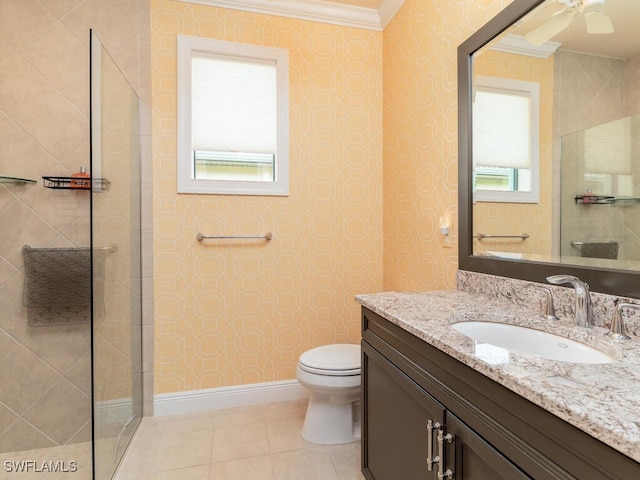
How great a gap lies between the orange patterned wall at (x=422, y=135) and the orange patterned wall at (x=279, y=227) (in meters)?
0.16

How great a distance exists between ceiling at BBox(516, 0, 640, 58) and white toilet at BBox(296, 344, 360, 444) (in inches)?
61.7

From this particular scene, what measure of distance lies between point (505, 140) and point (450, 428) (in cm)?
114

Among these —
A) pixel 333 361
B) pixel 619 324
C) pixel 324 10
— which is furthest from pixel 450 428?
pixel 324 10

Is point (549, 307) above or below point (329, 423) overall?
above

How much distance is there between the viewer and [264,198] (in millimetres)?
2293

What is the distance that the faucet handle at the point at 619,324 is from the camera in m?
0.91

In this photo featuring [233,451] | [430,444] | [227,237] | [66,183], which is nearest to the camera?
[430,444]

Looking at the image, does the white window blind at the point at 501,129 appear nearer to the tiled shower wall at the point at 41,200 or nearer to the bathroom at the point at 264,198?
the bathroom at the point at 264,198

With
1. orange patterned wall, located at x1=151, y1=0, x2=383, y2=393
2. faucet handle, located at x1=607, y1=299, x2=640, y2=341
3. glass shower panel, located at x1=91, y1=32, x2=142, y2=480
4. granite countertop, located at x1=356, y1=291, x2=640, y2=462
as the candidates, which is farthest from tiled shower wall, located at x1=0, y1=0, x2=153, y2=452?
faucet handle, located at x1=607, y1=299, x2=640, y2=341

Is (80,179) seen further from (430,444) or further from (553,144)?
(553,144)

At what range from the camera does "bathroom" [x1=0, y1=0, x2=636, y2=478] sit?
1.87 m

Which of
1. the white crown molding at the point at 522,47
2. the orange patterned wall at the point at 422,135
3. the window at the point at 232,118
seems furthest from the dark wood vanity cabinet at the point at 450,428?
the window at the point at 232,118

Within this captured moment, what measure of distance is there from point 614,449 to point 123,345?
1951 mm

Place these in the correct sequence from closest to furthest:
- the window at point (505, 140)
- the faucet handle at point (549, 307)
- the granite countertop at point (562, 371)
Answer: the granite countertop at point (562, 371)
the faucet handle at point (549, 307)
the window at point (505, 140)
